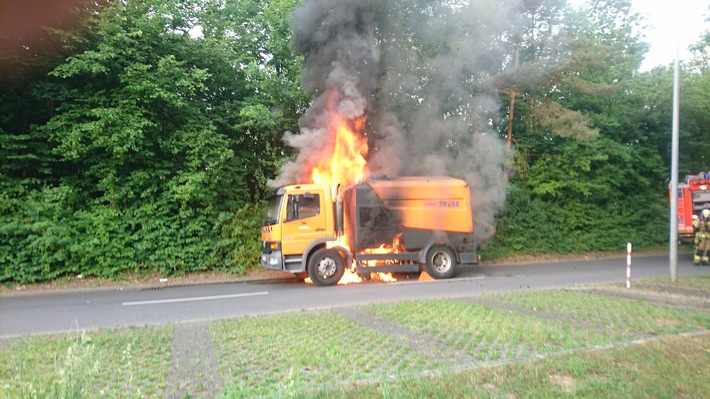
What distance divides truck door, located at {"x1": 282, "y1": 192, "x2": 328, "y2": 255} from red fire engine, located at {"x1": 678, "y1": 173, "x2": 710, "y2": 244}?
1367 cm

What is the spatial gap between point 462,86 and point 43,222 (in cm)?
1283

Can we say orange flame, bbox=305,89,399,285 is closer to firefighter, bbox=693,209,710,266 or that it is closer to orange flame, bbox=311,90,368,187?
orange flame, bbox=311,90,368,187

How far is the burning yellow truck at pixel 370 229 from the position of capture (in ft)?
39.2

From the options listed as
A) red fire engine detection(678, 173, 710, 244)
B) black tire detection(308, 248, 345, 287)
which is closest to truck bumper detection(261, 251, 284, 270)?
black tire detection(308, 248, 345, 287)

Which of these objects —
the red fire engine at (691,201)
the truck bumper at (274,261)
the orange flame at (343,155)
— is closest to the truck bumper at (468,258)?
the orange flame at (343,155)

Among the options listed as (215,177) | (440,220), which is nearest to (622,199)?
(440,220)

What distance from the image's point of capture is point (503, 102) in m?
18.8

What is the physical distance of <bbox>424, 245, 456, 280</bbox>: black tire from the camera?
42.1 feet

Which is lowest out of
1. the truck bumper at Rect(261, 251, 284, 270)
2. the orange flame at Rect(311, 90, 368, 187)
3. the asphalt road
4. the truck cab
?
the asphalt road

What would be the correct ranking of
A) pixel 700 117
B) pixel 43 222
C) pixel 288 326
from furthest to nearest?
1. pixel 700 117
2. pixel 43 222
3. pixel 288 326

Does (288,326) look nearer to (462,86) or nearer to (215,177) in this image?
(215,177)

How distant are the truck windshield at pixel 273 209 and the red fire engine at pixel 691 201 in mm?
14619

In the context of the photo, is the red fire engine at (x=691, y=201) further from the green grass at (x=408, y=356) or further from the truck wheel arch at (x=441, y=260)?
the green grass at (x=408, y=356)

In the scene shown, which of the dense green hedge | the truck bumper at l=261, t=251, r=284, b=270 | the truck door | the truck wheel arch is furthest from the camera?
the truck wheel arch
